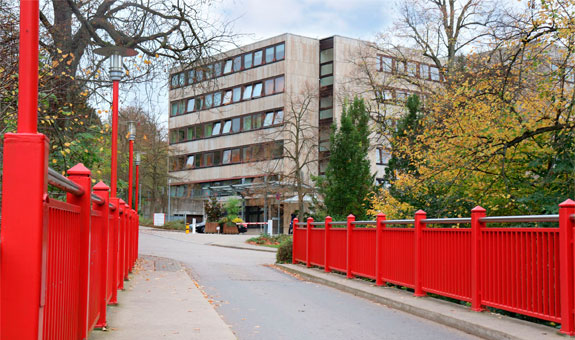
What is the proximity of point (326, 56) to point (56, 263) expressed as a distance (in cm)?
5745

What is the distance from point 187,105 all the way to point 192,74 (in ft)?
169

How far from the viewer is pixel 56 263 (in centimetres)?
425

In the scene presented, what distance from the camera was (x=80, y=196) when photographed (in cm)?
537

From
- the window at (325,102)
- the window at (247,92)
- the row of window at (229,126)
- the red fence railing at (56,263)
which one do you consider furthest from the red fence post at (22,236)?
the window at (247,92)

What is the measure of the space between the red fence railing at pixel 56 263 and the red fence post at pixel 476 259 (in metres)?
5.16

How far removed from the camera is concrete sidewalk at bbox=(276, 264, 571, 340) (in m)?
7.66

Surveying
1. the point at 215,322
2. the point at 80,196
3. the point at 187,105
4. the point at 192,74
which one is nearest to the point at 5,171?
the point at 80,196

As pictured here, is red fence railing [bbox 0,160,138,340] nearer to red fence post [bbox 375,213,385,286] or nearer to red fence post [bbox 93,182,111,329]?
red fence post [bbox 93,182,111,329]

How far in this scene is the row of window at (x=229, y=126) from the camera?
201 ft

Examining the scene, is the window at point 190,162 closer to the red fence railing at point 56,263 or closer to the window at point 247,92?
the window at point 247,92

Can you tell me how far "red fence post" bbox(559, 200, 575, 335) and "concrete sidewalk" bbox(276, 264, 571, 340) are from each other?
7.2 inches

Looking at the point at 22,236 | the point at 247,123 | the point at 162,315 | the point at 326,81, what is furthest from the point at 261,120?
the point at 22,236

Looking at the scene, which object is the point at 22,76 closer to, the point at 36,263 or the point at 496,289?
the point at 36,263

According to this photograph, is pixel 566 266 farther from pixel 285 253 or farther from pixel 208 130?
pixel 208 130
